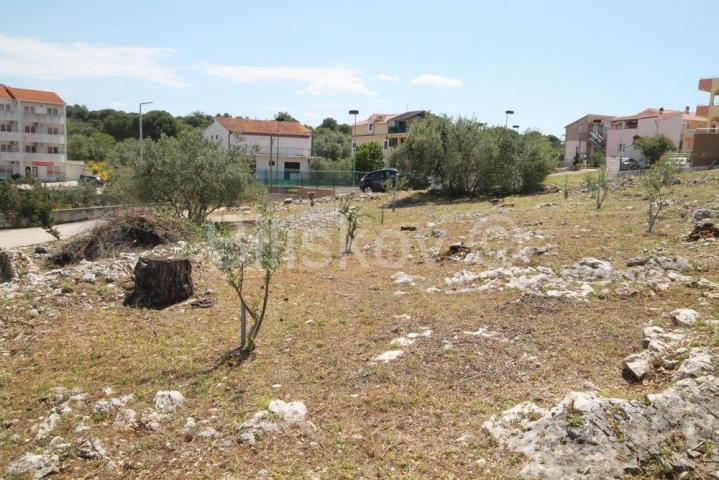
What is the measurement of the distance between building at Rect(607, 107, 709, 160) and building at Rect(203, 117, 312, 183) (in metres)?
31.6

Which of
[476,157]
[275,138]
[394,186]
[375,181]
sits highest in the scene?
[275,138]

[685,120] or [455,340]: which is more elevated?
[685,120]

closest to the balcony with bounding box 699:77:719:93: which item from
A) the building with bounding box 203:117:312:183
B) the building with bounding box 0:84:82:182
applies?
the building with bounding box 203:117:312:183

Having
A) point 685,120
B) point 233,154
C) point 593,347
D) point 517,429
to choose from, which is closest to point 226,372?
point 517,429

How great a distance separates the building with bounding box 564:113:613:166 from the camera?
198ft

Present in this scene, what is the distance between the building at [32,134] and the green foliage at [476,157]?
52.6 metres

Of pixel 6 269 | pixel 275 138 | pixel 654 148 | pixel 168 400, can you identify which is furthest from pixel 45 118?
pixel 168 400

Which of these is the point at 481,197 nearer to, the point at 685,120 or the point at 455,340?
the point at 455,340

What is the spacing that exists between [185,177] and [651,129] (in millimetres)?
46176

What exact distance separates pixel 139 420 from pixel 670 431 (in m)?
4.53

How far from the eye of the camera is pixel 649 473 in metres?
3.82

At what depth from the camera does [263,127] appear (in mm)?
59562

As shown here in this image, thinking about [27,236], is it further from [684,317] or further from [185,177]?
[684,317]

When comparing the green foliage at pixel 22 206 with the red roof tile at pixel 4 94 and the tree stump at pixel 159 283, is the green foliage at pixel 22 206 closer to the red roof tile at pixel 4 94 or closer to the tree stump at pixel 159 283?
the tree stump at pixel 159 283
